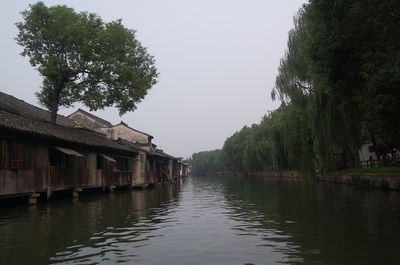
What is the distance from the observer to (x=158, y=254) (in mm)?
6965

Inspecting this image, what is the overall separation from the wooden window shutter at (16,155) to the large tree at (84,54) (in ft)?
29.8

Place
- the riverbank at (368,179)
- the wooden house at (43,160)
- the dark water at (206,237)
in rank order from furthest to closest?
the riverbank at (368,179), the wooden house at (43,160), the dark water at (206,237)

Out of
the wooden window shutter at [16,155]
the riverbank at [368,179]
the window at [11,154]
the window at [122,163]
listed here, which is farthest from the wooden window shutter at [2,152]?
the riverbank at [368,179]

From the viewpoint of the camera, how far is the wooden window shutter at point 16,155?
14.9m

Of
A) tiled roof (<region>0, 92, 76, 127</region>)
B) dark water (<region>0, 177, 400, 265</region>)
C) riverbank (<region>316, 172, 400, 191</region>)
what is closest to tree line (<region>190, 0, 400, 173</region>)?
riverbank (<region>316, 172, 400, 191</region>)

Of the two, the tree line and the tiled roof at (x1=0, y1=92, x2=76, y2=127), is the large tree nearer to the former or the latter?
the tiled roof at (x1=0, y1=92, x2=76, y2=127)

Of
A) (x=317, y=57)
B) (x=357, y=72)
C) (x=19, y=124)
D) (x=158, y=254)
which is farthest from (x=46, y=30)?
(x=158, y=254)

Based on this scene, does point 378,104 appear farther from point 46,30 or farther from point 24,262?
point 46,30

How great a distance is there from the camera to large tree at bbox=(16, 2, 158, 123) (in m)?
23.2

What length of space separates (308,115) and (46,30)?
60.8ft

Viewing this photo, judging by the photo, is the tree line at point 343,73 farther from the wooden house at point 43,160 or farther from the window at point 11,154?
the window at point 11,154

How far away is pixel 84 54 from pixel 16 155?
10.7 metres

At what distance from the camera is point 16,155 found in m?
15.0

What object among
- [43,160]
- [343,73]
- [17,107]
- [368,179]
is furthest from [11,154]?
[368,179]
